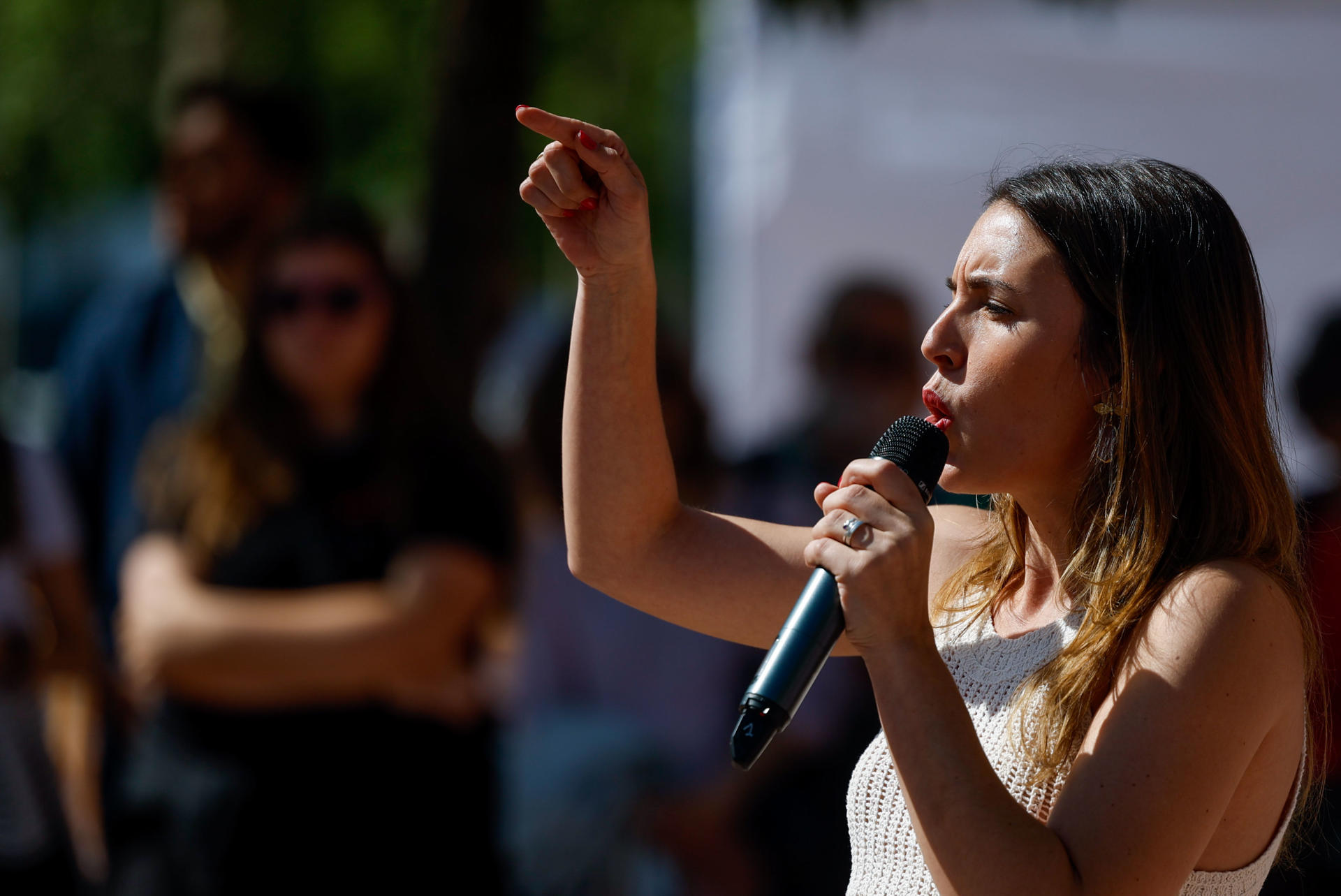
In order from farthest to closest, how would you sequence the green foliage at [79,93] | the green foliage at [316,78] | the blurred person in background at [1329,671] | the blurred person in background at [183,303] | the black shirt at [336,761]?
the green foliage at [79,93] < the green foliage at [316,78] < the blurred person in background at [183,303] < the black shirt at [336,761] < the blurred person in background at [1329,671]

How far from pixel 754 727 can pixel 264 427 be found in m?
2.58

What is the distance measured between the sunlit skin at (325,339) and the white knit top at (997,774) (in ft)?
7.68

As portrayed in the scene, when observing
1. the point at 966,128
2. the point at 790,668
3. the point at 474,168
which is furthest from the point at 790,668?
the point at 474,168

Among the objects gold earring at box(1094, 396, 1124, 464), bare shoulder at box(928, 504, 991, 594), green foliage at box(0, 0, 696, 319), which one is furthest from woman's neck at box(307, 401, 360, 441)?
green foliage at box(0, 0, 696, 319)

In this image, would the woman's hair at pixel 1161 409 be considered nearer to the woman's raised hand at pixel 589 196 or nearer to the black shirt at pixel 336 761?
the woman's raised hand at pixel 589 196

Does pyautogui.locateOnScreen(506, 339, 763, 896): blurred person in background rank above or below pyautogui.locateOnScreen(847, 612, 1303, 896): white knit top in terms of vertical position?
below

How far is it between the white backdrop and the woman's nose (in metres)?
2.82

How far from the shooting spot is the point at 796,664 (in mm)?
1411

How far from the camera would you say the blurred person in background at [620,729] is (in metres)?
3.93

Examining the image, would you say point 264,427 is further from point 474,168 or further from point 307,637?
point 474,168

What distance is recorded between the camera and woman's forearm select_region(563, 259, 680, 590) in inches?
70.5

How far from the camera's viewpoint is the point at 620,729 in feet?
13.1

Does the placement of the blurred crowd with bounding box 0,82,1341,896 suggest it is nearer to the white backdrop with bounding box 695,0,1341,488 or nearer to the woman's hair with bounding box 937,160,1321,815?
the white backdrop with bounding box 695,0,1341,488

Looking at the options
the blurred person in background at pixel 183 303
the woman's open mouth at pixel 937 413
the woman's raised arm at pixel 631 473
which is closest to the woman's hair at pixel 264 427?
the blurred person in background at pixel 183 303
